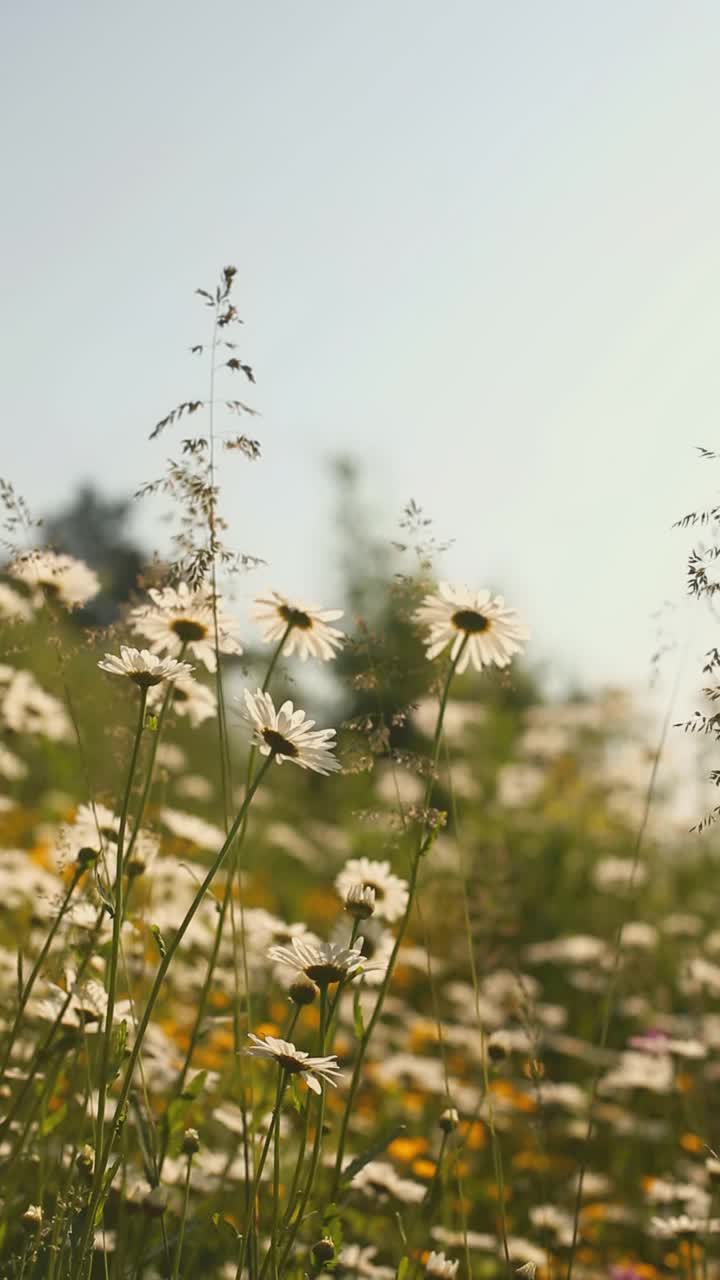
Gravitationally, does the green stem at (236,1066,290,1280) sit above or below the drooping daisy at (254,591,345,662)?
below

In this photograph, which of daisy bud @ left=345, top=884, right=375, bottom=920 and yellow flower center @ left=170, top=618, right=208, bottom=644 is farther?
yellow flower center @ left=170, top=618, right=208, bottom=644

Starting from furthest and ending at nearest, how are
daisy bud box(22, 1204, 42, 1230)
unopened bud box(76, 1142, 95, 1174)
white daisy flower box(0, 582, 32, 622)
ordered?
white daisy flower box(0, 582, 32, 622), unopened bud box(76, 1142, 95, 1174), daisy bud box(22, 1204, 42, 1230)

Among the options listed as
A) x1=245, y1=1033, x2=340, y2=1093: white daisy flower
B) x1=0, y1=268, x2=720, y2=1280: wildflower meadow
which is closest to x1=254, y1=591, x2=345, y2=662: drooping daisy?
x1=0, y1=268, x2=720, y2=1280: wildflower meadow

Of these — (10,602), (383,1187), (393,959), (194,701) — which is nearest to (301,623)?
(194,701)

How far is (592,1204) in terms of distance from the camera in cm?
404

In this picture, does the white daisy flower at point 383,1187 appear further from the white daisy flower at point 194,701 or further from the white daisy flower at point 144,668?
the white daisy flower at point 144,668

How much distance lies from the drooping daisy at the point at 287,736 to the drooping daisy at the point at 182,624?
231 millimetres

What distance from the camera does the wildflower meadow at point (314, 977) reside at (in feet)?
5.65

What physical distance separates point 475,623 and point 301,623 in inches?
10.2

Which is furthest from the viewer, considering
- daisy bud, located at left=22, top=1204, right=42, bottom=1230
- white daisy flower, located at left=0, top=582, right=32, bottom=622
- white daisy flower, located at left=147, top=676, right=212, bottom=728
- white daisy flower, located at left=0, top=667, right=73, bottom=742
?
white daisy flower, located at left=0, top=667, right=73, bottom=742

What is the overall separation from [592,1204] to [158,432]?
3183mm

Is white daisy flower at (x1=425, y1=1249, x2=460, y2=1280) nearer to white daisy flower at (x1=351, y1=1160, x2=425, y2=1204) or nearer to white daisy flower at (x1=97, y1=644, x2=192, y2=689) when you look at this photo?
white daisy flower at (x1=351, y1=1160, x2=425, y2=1204)

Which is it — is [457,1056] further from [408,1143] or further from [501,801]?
[501,801]

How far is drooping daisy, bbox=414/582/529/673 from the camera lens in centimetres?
195
